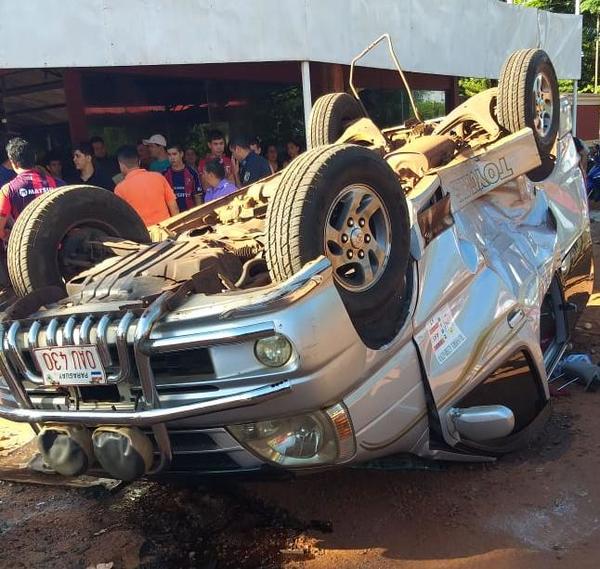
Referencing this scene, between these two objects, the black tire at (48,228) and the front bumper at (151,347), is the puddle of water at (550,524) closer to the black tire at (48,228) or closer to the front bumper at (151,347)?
the front bumper at (151,347)

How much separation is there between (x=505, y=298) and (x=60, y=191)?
88.0 inches

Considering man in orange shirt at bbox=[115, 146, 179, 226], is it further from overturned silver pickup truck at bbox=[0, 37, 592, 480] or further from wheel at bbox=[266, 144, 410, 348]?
wheel at bbox=[266, 144, 410, 348]

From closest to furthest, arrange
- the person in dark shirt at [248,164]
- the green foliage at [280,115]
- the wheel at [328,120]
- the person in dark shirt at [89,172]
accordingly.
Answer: the wheel at [328,120], the person in dark shirt at [248,164], the person in dark shirt at [89,172], the green foliage at [280,115]

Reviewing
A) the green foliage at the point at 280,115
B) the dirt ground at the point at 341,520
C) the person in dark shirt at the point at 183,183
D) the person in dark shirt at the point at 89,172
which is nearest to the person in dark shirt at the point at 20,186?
the person in dark shirt at the point at 89,172

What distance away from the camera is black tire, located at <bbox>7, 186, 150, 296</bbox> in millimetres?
3053

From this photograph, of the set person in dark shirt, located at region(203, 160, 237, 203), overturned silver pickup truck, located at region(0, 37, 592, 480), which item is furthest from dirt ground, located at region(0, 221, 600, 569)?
person in dark shirt, located at region(203, 160, 237, 203)

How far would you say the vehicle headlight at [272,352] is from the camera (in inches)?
88.6

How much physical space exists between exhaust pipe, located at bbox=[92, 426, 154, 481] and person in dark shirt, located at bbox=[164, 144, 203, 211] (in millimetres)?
4478

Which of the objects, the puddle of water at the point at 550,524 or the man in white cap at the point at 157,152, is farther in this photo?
the man in white cap at the point at 157,152

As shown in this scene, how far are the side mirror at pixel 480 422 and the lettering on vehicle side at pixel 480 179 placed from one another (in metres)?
1.06

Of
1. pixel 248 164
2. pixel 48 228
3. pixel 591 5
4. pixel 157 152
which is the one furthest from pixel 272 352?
pixel 591 5

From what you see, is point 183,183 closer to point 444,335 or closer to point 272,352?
point 444,335

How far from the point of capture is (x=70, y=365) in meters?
2.42

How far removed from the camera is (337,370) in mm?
2326
